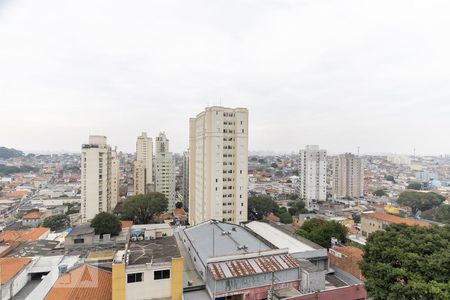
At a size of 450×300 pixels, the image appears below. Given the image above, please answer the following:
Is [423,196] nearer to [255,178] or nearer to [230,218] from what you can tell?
[230,218]

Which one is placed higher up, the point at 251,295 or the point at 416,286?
the point at 416,286

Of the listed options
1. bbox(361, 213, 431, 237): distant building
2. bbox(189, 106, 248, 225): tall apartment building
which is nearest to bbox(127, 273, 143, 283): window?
bbox(189, 106, 248, 225): tall apartment building

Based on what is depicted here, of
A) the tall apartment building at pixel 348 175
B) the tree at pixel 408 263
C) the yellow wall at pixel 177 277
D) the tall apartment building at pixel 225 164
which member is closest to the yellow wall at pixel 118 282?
the yellow wall at pixel 177 277

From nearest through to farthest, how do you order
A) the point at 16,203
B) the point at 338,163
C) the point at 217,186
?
1. the point at 217,186
2. the point at 16,203
3. the point at 338,163

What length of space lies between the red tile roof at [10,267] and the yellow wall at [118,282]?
609cm

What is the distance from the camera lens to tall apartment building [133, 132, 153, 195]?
168 feet

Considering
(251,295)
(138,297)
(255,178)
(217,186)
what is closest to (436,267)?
(251,295)

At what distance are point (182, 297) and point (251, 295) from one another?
2.94 meters

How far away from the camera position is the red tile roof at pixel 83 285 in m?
10.9

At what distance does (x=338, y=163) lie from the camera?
195 feet

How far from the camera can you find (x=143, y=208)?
3431 cm

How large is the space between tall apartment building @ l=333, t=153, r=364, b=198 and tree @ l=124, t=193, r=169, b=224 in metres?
39.8

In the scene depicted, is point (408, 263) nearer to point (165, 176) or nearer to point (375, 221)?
point (375, 221)

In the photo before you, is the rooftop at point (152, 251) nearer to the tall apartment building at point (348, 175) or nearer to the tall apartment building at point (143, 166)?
the tall apartment building at point (143, 166)
